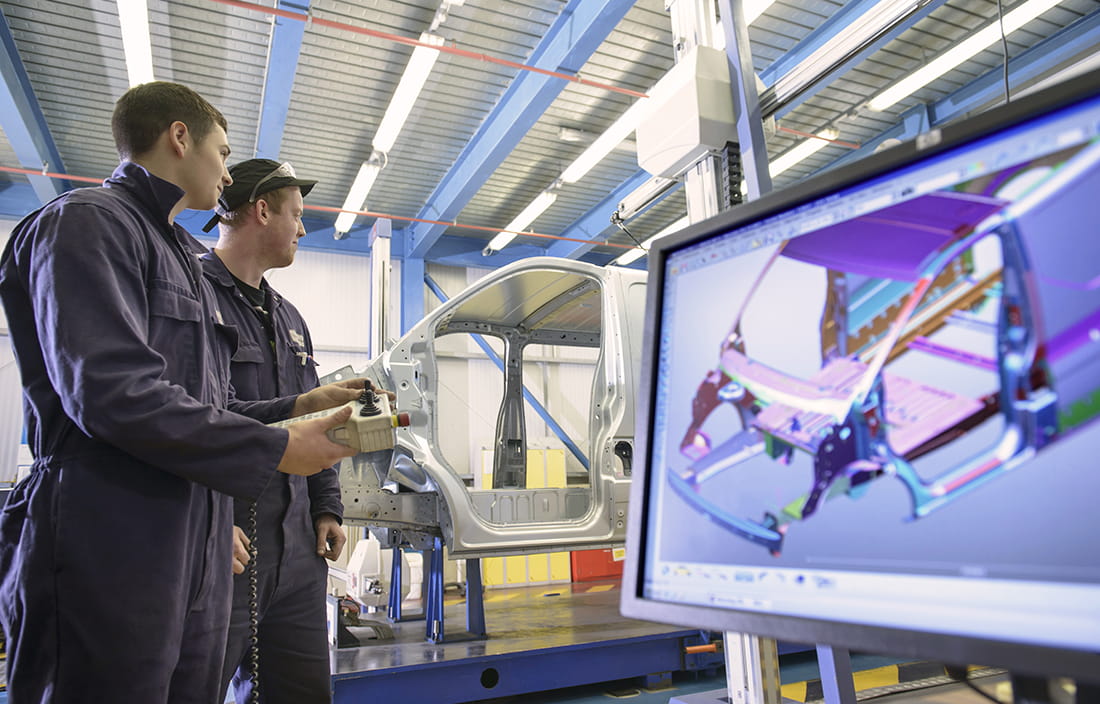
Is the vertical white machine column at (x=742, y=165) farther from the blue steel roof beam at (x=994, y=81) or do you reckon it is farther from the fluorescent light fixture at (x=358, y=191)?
the fluorescent light fixture at (x=358, y=191)

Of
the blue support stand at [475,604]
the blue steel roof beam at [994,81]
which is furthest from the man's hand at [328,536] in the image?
the blue steel roof beam at [994,81]

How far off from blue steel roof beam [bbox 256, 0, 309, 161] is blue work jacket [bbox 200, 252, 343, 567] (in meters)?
4.56

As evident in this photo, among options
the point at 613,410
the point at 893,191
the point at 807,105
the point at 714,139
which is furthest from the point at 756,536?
the point at 807,105

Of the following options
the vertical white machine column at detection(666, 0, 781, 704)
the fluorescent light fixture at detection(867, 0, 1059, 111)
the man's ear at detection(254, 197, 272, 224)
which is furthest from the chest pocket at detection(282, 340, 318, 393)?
the fluorescent light fixture at detection(867, 0, 1059, 111)

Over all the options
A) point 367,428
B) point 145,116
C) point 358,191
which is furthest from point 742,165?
point 358,191

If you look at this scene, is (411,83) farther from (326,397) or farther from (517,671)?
(326,397)

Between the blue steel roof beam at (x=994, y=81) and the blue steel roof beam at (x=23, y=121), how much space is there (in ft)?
25.9

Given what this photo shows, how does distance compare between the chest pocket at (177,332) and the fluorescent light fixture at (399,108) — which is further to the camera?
the fluorescent light fixture at (399,108)

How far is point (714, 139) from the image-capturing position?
1972 millimetres

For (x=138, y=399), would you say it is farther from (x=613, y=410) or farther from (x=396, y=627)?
(x=396, y=627)

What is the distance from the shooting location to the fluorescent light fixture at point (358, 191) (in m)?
8.64

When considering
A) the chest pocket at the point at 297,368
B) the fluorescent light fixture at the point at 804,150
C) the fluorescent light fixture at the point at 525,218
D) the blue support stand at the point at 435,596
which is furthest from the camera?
the fluorescent light fixture at the point at 525,218

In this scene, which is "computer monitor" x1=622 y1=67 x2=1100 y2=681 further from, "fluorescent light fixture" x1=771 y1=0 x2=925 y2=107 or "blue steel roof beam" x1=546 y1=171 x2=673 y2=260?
"blue steel roof beam" x1=546 y1=171 x2=673 y2=260

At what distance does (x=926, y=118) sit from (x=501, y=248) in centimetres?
663
